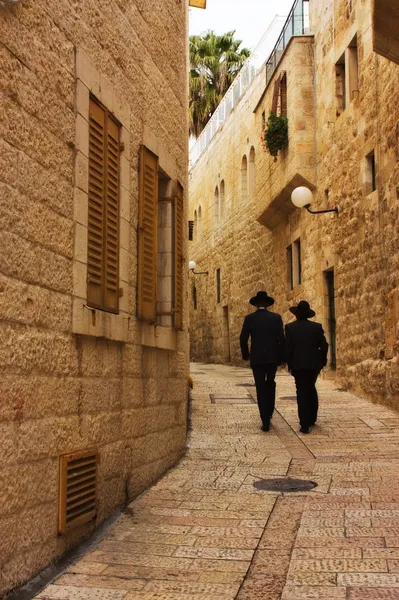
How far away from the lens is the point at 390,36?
964cm

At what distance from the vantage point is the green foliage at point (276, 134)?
674 inches

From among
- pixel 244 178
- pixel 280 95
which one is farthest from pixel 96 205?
pixel 244 178

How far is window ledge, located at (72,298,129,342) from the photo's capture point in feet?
15.1

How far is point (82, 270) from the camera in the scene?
4770 millimetres

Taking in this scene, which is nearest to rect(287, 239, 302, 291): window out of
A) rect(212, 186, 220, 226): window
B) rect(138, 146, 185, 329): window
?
rect(212, 186, 220, 226): window

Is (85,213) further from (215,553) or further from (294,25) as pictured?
(294,25)

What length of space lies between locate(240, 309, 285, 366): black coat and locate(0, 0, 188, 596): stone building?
1.91 metres

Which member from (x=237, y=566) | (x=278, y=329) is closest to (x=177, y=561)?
(x=237, y=566)

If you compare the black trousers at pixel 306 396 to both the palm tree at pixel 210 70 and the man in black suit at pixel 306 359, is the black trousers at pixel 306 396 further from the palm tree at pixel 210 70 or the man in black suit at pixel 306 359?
the palm tree at pixel 210 70

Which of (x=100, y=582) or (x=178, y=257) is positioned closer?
(x=100, y=582)

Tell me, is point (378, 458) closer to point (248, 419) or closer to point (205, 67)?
point (248, 419)

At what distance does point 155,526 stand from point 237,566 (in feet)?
3.37

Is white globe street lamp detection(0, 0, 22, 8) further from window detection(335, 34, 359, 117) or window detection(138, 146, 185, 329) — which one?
window detection(335, 34, 359, 117)

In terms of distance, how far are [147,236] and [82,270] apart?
64.6 inches
